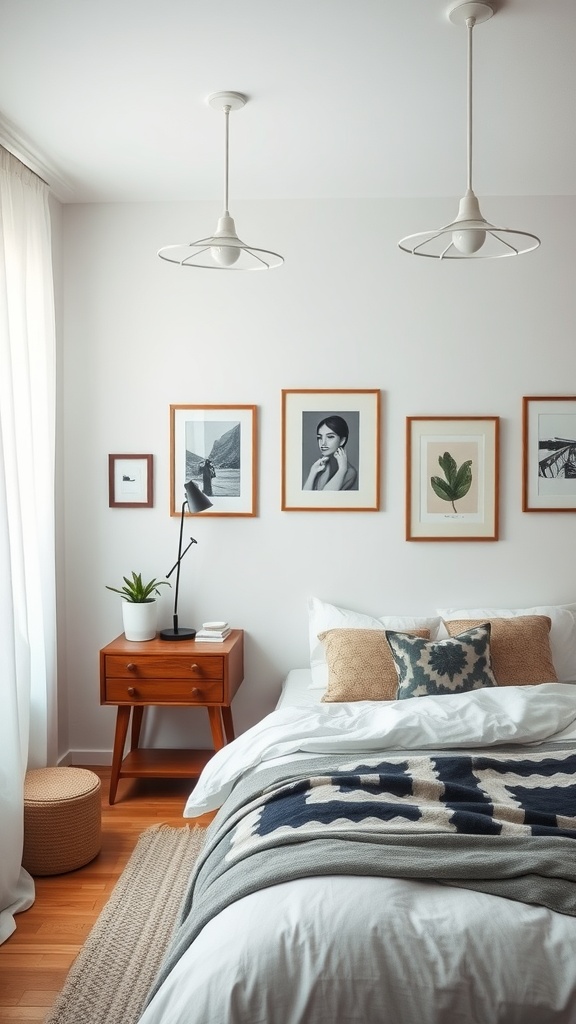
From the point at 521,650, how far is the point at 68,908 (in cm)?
198

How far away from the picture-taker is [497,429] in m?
3.93

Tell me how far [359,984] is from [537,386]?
9.72ft

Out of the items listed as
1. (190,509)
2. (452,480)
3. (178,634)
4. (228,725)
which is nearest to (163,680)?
(178,634)

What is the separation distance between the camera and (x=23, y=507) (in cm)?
335

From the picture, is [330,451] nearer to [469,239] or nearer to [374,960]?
[469,239]

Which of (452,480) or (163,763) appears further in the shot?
(452,480)

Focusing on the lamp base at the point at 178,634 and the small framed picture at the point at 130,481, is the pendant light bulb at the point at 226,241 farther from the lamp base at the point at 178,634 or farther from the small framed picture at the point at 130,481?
the lamp base at the point at 178,634

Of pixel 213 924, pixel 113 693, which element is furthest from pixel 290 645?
pixel 213 924

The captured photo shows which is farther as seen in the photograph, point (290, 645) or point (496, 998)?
point (290, 645)

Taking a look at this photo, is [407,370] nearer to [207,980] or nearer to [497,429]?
[497,429]

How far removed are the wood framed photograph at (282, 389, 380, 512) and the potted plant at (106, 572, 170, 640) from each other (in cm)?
77

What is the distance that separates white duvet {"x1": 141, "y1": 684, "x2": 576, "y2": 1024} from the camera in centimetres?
157

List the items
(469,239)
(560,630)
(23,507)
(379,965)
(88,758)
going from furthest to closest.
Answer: (88,758) < (560,630) < (23,507) < (469,239) < (379,965)

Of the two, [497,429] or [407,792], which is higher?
[497,429]
